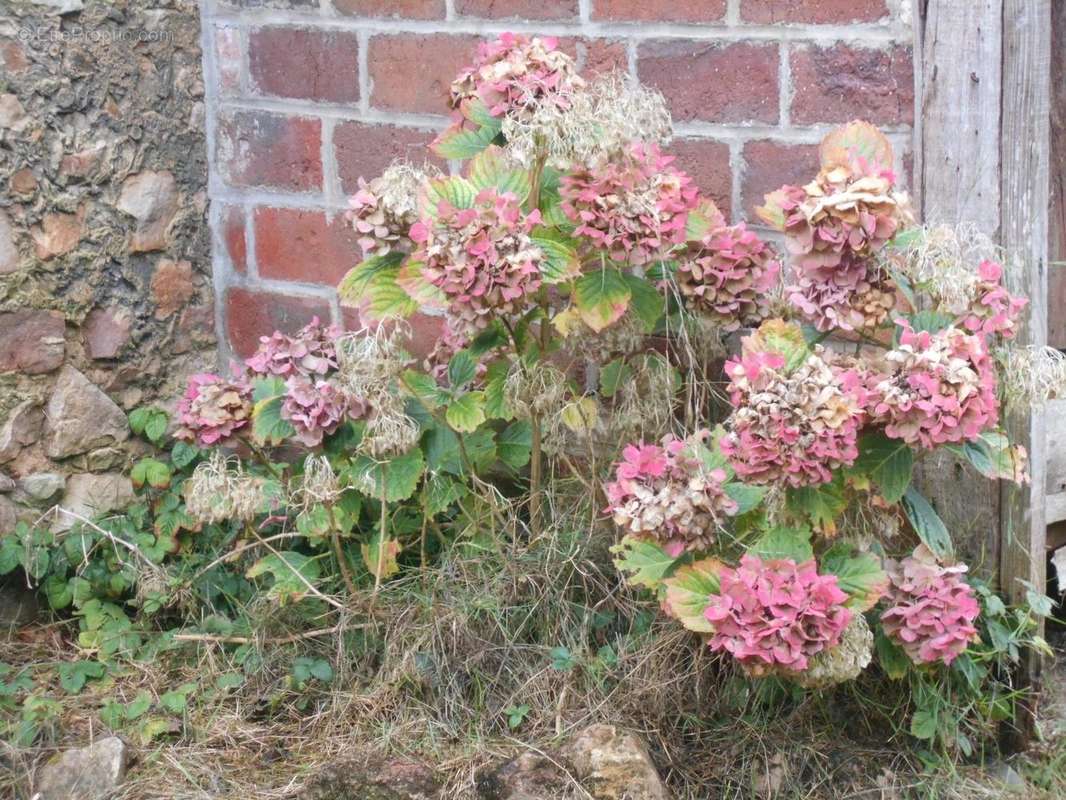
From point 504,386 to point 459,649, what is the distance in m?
0.45

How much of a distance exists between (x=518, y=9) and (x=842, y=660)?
1272 millimetres

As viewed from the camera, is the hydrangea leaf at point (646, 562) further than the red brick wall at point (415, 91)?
No

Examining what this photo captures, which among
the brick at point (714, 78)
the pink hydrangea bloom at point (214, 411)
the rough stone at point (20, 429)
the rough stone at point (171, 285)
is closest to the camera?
the brick at point (714, 78)

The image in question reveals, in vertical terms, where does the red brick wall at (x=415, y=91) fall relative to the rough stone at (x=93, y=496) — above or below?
above

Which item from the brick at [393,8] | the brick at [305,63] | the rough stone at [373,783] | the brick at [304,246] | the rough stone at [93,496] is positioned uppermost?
the brick at [393,8]

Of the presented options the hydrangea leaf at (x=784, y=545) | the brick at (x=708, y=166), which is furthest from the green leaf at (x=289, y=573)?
the brick at (x=708, y=166)

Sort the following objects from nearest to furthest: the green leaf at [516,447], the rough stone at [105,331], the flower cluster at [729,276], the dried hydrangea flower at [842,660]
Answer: the dried hydrangea flower at [842,660]
the flower cluster at [729,276]
the green leaf at [516,447]
the rough stone at [105,331]

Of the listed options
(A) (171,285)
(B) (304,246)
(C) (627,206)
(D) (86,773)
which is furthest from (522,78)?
(D) (86,773)

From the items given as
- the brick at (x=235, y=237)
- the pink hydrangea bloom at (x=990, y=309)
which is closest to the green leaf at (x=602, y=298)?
the pink hydrangea bloom at (x=990, y=309)

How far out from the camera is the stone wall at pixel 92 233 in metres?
2.55

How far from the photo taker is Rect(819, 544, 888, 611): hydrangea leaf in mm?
1957

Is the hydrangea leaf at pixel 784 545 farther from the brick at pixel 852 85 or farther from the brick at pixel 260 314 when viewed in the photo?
the brick at pixel 260 314

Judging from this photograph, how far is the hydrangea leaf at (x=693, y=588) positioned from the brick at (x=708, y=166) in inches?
27.3

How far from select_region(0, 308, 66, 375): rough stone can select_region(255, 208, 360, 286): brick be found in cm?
44
